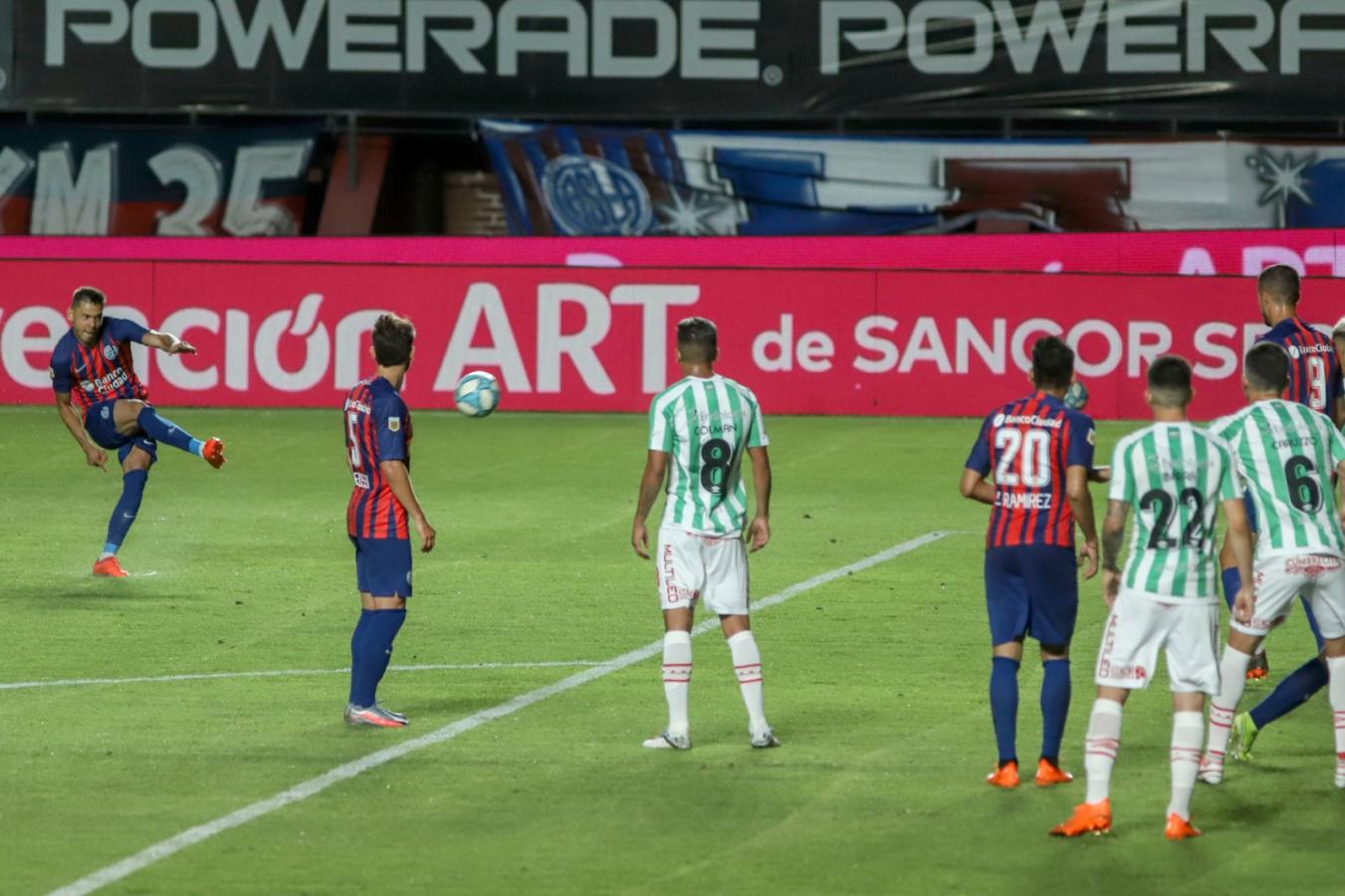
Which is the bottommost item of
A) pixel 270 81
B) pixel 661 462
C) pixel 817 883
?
pixel 817 883

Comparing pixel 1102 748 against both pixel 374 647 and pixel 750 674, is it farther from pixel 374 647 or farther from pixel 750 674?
pixel 374 647

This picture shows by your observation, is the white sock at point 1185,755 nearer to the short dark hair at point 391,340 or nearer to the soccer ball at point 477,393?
the short dark hair at point 391,340

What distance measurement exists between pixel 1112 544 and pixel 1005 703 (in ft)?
3.23

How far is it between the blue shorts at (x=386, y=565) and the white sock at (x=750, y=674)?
5.17 feet

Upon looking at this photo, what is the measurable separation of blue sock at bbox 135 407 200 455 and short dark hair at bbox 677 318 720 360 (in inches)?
234

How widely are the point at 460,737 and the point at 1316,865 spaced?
3.85m

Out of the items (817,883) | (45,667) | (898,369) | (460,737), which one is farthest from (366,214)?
(817,883)

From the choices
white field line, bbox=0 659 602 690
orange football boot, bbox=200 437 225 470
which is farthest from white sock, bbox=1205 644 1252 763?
orange football boot, bbox=200 437 225 470

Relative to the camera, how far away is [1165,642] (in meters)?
7.96

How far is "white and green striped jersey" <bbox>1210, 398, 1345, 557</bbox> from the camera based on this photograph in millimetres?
8602

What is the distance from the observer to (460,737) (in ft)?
31.9

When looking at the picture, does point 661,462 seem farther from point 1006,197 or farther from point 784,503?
point 1006,197

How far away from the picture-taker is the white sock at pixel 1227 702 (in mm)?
8836

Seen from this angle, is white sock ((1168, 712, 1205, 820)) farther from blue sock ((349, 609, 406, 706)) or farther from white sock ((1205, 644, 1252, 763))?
blue sock ((349, 609, 406, 706))
